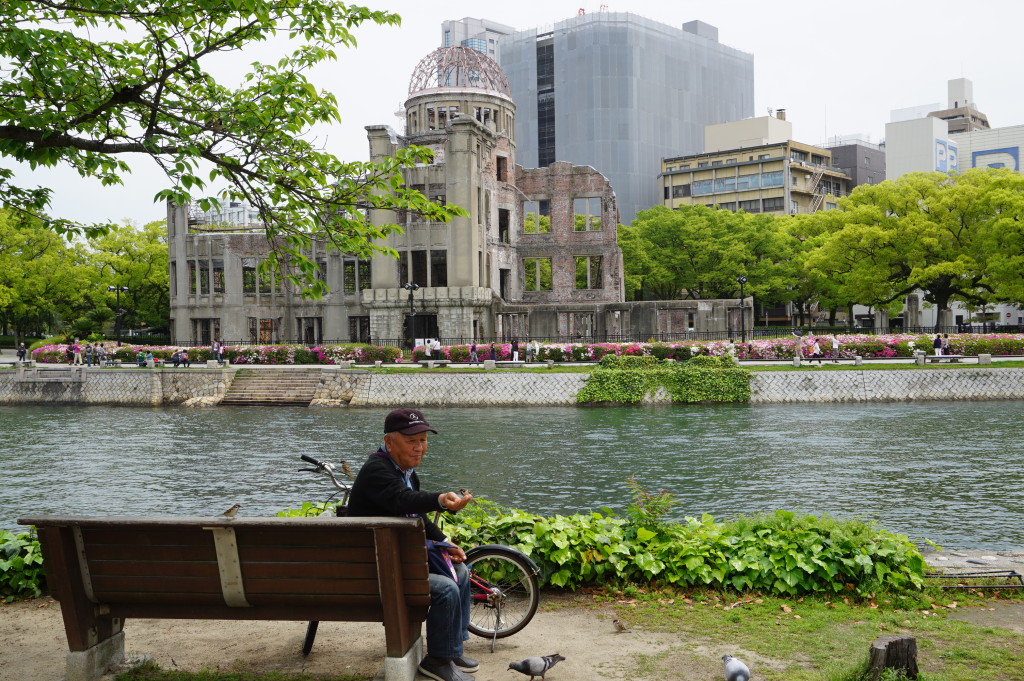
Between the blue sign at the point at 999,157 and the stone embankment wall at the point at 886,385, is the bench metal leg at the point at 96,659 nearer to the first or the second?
the stone embankment wall at the point at 886,385

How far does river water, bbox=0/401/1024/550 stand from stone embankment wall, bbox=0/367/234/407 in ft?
21.3

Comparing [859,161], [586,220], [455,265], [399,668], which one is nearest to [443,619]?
[399,668]

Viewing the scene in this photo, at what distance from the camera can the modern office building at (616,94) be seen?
102 meters

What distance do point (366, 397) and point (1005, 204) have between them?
39.2 m

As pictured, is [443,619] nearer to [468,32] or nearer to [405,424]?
[405,424]

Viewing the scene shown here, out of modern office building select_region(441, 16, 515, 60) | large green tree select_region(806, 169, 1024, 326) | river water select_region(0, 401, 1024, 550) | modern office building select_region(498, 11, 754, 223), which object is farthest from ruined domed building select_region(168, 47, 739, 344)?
modern office building select_region(441, 16, 515, 60)

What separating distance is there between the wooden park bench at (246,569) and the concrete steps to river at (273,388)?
35316mm

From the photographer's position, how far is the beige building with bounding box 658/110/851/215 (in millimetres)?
→ 99875

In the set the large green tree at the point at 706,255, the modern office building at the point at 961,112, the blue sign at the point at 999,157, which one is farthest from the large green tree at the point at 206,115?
the modern office building at the point at 961,112

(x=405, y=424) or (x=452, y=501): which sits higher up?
(x=405, y=424)

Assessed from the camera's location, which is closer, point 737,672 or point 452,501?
point 737,672

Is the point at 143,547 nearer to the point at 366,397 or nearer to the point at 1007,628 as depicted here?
the point at 1007,628

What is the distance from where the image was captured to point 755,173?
101562 mm

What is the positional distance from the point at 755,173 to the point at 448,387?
7331cm
